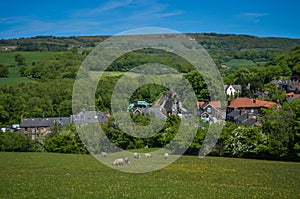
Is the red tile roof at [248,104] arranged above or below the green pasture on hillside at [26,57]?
below

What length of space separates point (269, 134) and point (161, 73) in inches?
3775

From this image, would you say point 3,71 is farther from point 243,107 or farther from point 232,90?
point 243,107

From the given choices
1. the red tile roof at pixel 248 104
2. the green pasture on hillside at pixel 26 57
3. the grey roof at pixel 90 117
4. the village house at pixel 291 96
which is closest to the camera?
the grey roof at pixel 90 117

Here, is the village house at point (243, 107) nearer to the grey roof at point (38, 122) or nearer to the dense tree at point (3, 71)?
the grey roof at point (38, 122)

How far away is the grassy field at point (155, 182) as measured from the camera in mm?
18375

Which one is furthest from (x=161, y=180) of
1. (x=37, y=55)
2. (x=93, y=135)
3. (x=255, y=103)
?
(x=37, y=55)

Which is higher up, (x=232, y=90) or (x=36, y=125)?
(x=232, y=90)

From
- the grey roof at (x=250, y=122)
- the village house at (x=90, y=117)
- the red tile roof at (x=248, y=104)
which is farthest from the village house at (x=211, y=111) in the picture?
the village house at (x=90, y=117)

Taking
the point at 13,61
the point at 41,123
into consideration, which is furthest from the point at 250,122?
the point at 13,61

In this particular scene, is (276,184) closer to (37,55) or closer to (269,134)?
(269,134)

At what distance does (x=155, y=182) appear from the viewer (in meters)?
22.4

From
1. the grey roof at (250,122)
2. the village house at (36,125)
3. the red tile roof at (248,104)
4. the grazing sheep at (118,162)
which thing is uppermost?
the grazing sheep at (118,162)

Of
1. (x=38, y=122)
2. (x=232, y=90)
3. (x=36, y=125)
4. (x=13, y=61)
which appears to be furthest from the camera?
(x=13, y=61)

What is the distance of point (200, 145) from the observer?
150ft
